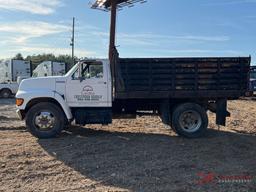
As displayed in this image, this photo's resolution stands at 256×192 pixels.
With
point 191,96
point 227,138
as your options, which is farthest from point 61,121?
point 227,138

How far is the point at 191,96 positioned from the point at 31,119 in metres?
4.44

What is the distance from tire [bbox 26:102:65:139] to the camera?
11.5 metres

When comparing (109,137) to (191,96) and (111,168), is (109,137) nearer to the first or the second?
Answer: (191,96)

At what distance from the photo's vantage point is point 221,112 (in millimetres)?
11945

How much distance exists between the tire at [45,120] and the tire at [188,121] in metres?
3.15

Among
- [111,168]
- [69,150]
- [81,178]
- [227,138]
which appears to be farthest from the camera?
[227,138]

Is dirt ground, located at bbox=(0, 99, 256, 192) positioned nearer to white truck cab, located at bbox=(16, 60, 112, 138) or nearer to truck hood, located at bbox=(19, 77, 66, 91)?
white truck cab, located at bbox=(16, 60, 112, 138)

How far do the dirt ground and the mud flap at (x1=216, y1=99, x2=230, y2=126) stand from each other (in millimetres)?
431

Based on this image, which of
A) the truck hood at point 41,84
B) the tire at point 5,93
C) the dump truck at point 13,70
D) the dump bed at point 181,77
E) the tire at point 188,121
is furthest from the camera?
the dump truck at point 13,70

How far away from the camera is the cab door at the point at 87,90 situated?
11688 mm

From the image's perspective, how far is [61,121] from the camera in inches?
454

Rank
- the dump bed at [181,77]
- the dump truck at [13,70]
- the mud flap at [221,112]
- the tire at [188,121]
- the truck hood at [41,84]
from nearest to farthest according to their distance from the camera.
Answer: the dump bed at [181,77] → the truck hood at [41,84] → the tire at [188,121] → the mud flap at [221,112] → the dump truck at [13,70]

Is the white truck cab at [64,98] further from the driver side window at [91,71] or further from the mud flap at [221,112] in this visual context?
the mud flap at [221,112]

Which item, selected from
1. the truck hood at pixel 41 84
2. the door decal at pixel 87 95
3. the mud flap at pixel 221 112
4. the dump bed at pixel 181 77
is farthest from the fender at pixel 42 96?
the mud flap at pixel 221 112
